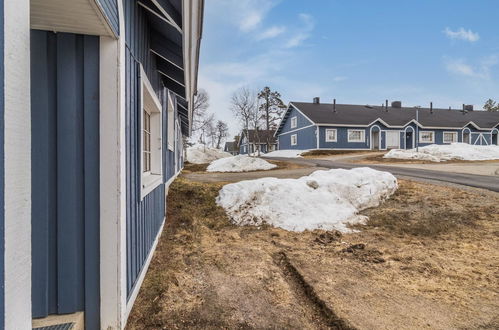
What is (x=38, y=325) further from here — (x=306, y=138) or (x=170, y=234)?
(x=306, y=138)

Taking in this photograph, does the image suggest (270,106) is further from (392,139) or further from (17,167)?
(17,167)

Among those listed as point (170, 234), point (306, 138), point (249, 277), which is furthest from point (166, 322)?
point (306, 138)

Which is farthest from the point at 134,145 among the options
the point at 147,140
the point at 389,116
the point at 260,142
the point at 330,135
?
the point at 260,142

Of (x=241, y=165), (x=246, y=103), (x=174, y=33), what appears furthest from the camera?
(x=246, y=103)

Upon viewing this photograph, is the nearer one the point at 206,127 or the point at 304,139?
the point at 304,139

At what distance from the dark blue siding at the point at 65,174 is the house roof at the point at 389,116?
2545 cm

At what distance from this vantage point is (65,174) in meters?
1.91

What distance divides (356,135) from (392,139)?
13.1 ft

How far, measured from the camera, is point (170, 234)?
469 cm

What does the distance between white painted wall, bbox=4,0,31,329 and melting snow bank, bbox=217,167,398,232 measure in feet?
14.5

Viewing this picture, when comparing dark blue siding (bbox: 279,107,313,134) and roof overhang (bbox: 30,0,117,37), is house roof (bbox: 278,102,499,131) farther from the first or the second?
roof overhang (bbox: 30,0,117,37)

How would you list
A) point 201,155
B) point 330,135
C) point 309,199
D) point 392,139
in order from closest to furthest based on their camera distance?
point 309,199, point 330,135, point 392,139, point 201,155

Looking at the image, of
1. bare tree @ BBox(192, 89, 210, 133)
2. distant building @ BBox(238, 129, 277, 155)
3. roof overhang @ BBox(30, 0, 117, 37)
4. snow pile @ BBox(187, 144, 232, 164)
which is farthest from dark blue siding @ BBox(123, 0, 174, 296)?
distant building @ BBox(238, 129, 277, 155)

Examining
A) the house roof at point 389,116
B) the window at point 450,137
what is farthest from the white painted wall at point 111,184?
the window at point 450,137
